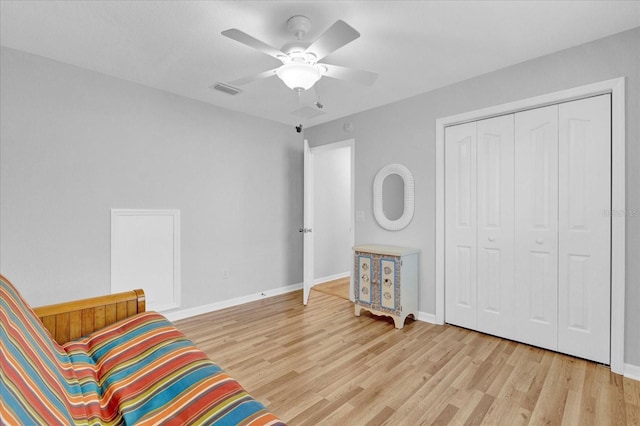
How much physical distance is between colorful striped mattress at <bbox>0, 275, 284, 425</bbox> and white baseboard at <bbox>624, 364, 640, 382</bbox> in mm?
2578

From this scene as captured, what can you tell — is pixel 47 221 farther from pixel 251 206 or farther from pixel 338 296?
pixel 338 296

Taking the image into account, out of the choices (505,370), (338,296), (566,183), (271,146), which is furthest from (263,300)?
(566,183)

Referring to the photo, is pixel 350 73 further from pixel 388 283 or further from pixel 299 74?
pixel 388 283

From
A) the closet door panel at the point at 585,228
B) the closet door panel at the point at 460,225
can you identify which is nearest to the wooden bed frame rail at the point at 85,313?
the closet door panel at the point at 460,225

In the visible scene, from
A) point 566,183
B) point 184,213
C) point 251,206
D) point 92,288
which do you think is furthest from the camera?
point 251,206

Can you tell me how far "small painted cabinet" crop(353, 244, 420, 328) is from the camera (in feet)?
10.1

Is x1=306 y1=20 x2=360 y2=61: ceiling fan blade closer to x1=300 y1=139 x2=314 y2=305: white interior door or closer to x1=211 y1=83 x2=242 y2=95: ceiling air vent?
x1=211 y1=83 x2=242 y2=95: ceiling air vent

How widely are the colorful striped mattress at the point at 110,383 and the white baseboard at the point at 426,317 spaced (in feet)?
8.23

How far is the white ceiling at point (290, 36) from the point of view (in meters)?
1.92

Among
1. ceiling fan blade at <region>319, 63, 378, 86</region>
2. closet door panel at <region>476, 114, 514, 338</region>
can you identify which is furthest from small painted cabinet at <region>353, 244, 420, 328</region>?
ceiling fan blade at <region>319, 63, 378, 86</region>

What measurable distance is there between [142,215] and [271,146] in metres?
1.86

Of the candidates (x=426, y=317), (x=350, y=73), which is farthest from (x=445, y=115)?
(x=426, y=317)

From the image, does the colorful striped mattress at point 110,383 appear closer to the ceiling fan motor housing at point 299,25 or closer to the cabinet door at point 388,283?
the ceiling fan motor housing at point 299,25

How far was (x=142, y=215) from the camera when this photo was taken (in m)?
3.09
